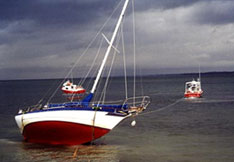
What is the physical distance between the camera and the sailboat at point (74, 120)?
21.0 meters

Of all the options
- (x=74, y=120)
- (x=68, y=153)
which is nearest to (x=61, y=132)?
(x=74, y=120)

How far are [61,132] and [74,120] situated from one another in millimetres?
1670

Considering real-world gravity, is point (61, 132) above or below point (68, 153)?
above

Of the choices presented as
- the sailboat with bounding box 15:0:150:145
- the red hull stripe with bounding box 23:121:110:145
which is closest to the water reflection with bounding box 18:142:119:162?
the red hull stripe with bounding box 23:121:110:145

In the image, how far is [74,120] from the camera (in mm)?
21078

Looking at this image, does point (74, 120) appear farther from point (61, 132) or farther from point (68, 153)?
point (68, 153)

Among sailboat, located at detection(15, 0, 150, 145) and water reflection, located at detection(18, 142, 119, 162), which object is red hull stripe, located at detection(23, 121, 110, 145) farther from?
water reflection, located at detection(18, 142, 119, 162)

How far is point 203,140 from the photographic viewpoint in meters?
24.6

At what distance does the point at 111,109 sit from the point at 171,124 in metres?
13.3

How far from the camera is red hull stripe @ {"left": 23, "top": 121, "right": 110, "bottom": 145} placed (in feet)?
70.3

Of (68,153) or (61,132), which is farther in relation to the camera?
(61,132)

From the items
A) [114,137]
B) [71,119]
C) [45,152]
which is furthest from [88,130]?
[114,137]

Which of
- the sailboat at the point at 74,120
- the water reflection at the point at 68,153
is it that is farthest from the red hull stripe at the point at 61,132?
the water reflection at the point at 68,153

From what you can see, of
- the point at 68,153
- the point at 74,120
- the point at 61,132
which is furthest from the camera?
the point at 61,132
